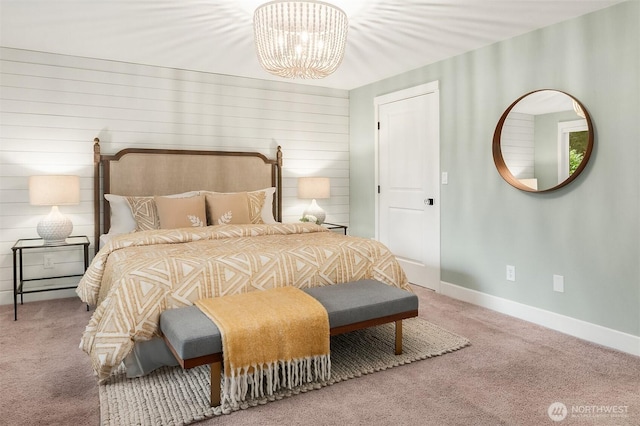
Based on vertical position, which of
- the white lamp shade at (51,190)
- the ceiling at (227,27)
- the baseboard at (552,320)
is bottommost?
the baseboard at (552,320)

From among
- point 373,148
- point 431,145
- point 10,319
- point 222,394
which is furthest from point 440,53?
point 10,319

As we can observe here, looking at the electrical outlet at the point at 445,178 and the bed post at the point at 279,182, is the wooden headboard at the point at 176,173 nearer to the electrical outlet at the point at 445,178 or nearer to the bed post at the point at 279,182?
the bed post at the point at 279,182

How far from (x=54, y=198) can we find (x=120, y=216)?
545 mm

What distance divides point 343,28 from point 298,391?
214 centimetres

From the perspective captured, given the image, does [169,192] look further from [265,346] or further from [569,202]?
[569,202]

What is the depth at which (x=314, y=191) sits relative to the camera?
196 inches

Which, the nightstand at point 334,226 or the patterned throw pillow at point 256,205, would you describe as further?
the nightstand at point 334,226

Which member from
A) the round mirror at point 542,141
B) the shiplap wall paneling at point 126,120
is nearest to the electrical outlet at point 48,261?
the shiplap wall paneling at point 126,120

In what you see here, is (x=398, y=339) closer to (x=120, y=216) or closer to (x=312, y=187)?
(x=312, y=187)

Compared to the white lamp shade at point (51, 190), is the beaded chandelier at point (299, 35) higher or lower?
higher

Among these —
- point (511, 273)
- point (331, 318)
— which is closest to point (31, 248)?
point (331, 318)

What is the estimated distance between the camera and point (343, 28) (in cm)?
269

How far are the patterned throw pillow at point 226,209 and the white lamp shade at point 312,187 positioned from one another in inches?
38.9

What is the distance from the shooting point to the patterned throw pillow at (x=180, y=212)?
372cm
